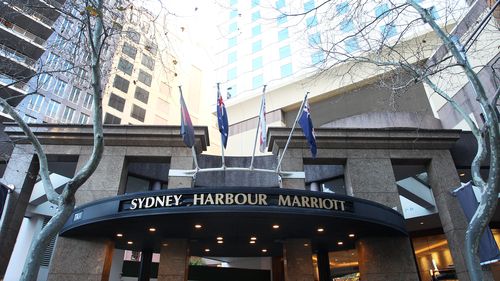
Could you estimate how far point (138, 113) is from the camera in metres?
51.1

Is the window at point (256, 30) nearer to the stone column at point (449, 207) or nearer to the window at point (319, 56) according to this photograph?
the window at point (319, 56)

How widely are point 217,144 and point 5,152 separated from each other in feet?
131

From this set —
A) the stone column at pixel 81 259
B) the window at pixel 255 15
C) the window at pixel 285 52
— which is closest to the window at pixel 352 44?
the window at pixel 285 52

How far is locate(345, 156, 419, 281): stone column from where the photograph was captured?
44.6ft

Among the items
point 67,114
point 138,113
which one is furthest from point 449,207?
point 138,113

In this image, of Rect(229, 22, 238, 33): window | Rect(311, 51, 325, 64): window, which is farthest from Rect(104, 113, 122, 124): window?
Rect(311, 51, 325, 64): window

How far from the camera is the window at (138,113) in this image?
50.7 metres

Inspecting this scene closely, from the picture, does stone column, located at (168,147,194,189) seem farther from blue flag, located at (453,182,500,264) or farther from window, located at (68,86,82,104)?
window, located at (68,86,82,104)

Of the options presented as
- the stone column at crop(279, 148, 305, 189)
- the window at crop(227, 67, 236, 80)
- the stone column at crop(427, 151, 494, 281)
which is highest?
the window at crop(227, 67, 236, 80)

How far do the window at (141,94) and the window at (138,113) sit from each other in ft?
5.16

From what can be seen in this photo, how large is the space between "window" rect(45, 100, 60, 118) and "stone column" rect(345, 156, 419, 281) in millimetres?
40065

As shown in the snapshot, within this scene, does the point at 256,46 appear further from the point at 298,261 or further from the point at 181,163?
the point at 298,261

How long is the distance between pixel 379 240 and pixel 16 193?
1534 centimetres

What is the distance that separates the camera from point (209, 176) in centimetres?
1714
